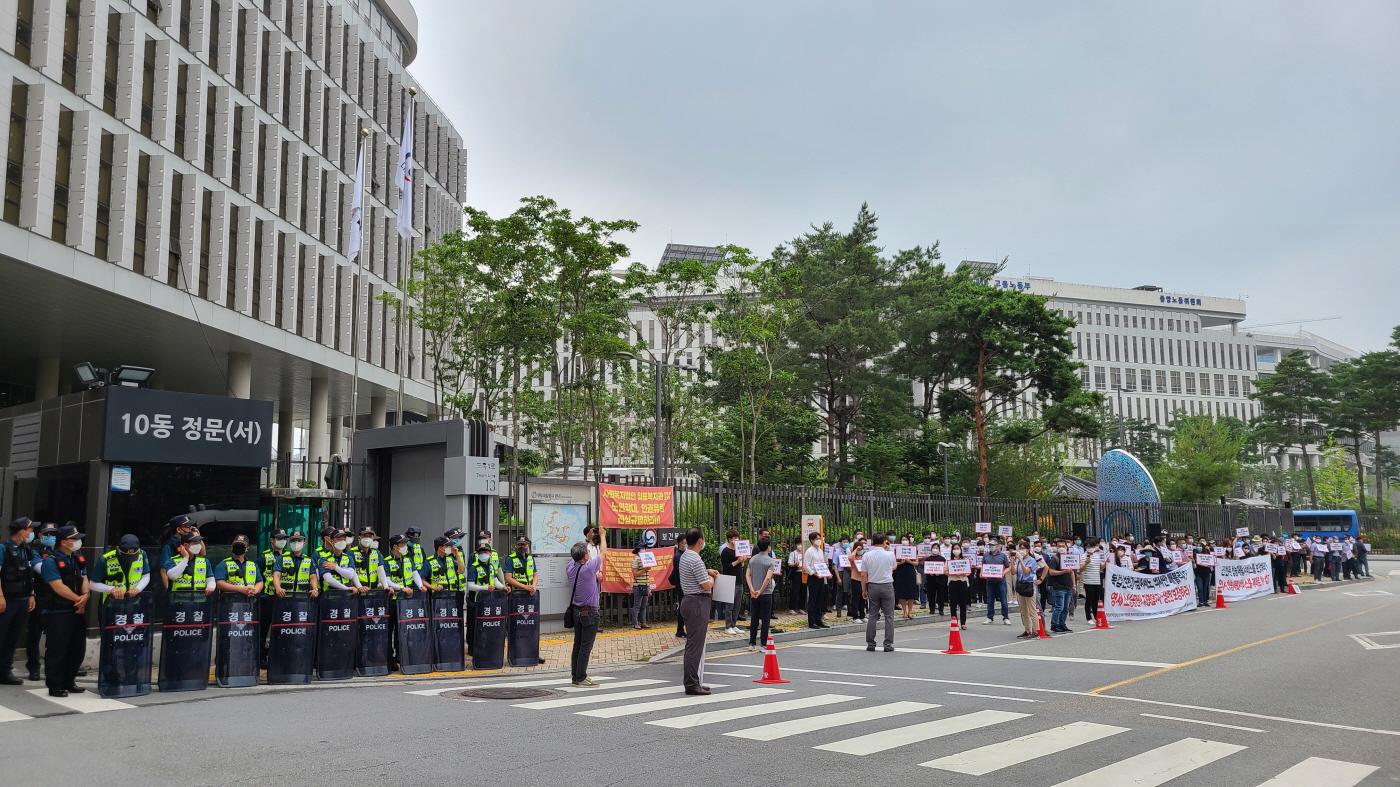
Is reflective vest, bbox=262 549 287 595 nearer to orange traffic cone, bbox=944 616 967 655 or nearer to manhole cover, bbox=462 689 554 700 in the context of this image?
manhole cover, bbox=462 689 554 700

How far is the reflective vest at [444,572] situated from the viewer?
43.3 ft

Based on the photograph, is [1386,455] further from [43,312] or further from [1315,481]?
[43,312]

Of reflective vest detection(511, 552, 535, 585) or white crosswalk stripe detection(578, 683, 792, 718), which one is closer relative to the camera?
white crosswalk stripe detection(578, 683, 792, 718)

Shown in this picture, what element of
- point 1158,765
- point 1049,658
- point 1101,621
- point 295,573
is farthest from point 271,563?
point 1101,621

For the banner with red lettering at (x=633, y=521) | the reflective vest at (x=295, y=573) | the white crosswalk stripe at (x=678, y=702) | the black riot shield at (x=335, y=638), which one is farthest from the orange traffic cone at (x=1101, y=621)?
the reflective vest at (x=295, y=573)

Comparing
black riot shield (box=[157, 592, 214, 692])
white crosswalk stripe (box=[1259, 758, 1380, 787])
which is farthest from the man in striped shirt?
white crosswalk stripe (box=[1259, 758, 1380, 787])

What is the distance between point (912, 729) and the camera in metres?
8.71

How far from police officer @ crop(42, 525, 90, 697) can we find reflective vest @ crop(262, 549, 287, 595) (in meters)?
1.97

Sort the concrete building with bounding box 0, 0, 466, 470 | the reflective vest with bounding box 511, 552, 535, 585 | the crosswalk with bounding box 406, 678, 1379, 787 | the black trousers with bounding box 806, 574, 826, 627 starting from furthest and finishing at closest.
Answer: the concrete building with bounding box 0, 0, 466, 470
the black trousers with bounding box 806, 574, 826, 627
the reflective vest with bounding box 511, 552, 535, 585
the crosswalk with bounding box 406, 678, 1379, 787

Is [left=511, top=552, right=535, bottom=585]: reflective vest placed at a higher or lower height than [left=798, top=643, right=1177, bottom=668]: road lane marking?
higher

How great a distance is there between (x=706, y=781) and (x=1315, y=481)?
93.9 m

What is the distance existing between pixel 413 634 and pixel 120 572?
3.47 m

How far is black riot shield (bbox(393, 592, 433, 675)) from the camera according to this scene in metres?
12.8

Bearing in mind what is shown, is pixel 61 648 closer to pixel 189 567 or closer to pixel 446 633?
pixel 189 567
